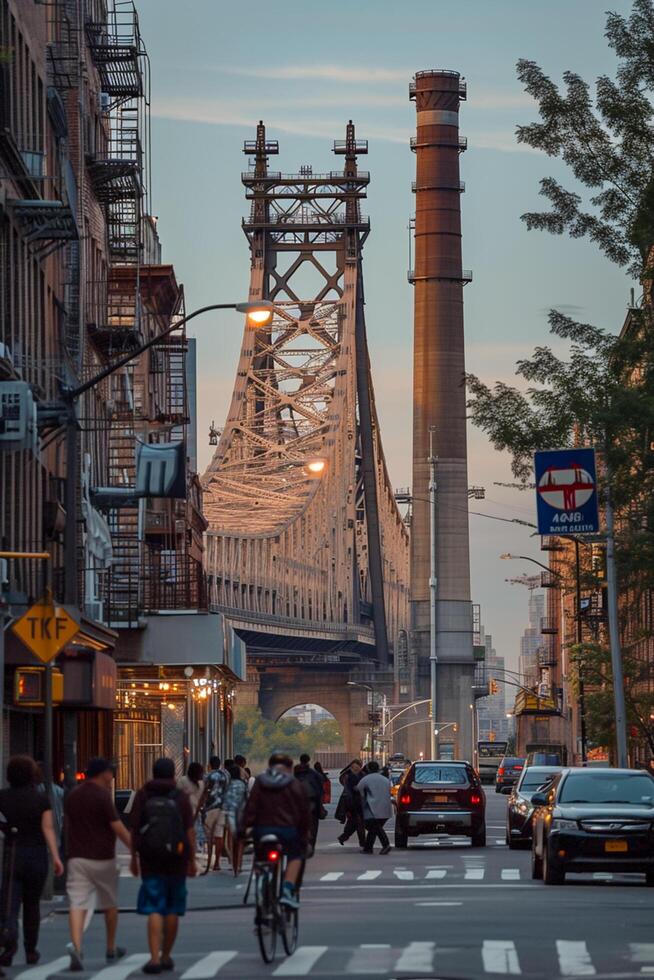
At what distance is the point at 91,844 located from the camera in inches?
636

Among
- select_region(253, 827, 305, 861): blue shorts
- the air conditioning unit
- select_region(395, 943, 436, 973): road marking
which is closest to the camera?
select_region(395, 943, 436, 973): road marking

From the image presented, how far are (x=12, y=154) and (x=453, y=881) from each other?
12995mm

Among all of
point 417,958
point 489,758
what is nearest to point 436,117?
point 489,758

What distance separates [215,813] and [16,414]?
21.5 ft

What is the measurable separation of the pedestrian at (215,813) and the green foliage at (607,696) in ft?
99.8

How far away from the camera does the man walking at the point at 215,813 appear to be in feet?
103

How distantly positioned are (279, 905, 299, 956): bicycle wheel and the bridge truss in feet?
299

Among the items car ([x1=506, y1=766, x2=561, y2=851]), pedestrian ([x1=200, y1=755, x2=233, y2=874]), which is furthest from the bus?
pedestrian ([x1=200, y1=755, x2=233, y2=874])

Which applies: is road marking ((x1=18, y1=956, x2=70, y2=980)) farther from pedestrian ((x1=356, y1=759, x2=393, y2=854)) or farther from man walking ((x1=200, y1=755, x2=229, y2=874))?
pedestrian ((x1=356, y1=759, x2=393, y2=854))

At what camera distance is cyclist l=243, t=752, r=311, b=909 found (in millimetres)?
17516

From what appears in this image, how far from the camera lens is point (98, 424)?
157 ft

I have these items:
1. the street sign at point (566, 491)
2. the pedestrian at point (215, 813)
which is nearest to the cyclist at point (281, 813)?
the pedestrian at point (215, 813)

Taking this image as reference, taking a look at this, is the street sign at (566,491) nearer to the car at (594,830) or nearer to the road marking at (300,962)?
the car at (594,830)

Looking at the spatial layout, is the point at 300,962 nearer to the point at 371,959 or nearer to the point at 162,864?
the point at 371,959
